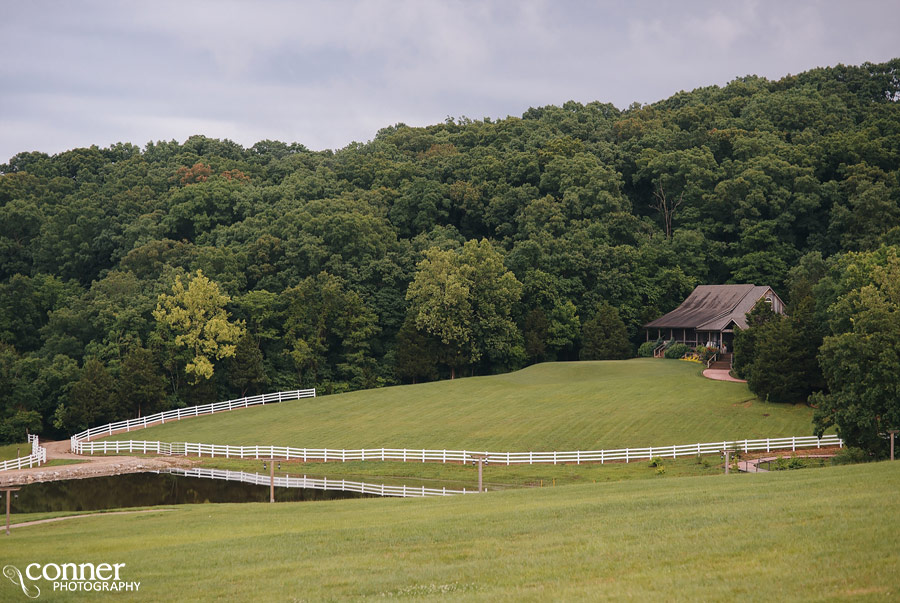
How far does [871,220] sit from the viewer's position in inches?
2822

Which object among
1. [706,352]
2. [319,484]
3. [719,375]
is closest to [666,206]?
[706,352]

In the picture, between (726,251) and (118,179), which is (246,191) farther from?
(726,251)

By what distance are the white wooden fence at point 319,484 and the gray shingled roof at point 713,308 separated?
35.3 meters

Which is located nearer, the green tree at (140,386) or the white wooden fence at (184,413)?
the white wooden fence at (184,413)

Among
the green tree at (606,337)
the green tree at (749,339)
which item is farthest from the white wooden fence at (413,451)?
the green tree at (606,337)

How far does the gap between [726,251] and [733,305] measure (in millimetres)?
15427

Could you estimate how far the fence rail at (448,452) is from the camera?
39.1 metres

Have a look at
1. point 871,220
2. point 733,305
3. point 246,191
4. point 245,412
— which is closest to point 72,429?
point 245,412

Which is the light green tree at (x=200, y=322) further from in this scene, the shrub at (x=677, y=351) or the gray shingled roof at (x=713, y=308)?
the gray shingled roof at (x=713, y=308)

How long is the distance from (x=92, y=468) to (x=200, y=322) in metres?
22.2

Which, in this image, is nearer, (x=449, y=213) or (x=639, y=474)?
(x=639, y=474)

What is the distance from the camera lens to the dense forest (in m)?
64.9

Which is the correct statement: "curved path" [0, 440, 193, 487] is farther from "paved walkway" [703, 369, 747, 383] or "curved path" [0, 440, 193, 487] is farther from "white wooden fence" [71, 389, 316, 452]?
"paved walkway" [703, 369, 747, 383]

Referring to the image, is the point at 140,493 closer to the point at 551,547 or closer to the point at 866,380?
the point at 551,547
